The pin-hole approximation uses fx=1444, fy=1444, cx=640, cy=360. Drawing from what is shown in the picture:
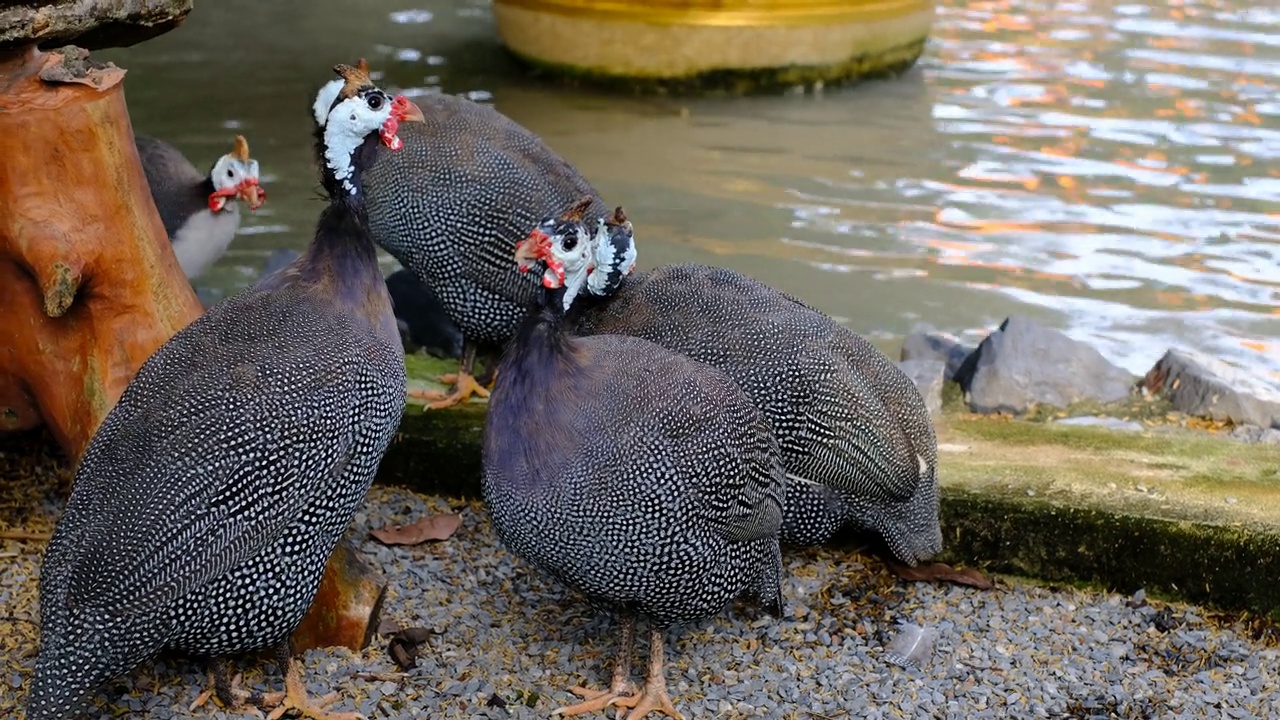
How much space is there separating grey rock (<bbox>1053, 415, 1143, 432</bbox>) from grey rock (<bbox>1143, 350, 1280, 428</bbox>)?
0.28 meters

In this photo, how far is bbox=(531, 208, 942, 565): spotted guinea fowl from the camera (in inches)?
145

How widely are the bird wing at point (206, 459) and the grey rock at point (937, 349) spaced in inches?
118

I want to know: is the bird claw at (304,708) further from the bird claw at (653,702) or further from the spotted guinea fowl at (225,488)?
the bird claw at (653,702)

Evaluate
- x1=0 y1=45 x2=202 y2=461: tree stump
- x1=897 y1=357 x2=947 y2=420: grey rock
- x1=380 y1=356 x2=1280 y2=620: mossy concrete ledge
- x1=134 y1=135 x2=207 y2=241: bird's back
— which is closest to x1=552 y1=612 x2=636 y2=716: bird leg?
x1=380 y1=356 x2=1280 y2=620: mossy concrete ledge

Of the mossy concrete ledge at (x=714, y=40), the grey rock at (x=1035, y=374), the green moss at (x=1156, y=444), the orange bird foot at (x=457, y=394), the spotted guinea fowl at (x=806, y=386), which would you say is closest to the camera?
the spotted guinea fowl at (x=806, y=386)

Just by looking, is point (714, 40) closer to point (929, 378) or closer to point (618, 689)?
point (929, 378)

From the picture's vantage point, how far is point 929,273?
680cm

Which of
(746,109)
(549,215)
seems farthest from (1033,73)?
(549,215)

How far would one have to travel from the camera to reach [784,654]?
3619 mm

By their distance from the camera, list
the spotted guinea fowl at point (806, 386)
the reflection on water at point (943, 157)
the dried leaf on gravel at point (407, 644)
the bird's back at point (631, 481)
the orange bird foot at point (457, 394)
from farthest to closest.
→ 1. the reflection on water at point (943, 157)
2. the orange bird foot at point (457, 394)
3. the spotted guinea fowl at point (806, 386)
4. the dried leaf on gravel at point (407, 644)
5. the bird's back at point (631, 481)

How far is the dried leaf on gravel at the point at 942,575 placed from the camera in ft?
12.9

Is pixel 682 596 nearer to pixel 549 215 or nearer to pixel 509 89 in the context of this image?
pixel 549 215

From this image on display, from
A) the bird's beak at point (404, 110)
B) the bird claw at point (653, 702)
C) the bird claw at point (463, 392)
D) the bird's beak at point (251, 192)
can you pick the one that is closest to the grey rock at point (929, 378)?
the bird claw at point (463, 392)

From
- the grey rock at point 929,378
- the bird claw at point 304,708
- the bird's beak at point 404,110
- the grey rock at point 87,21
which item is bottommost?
the bird claw at point 304,708
